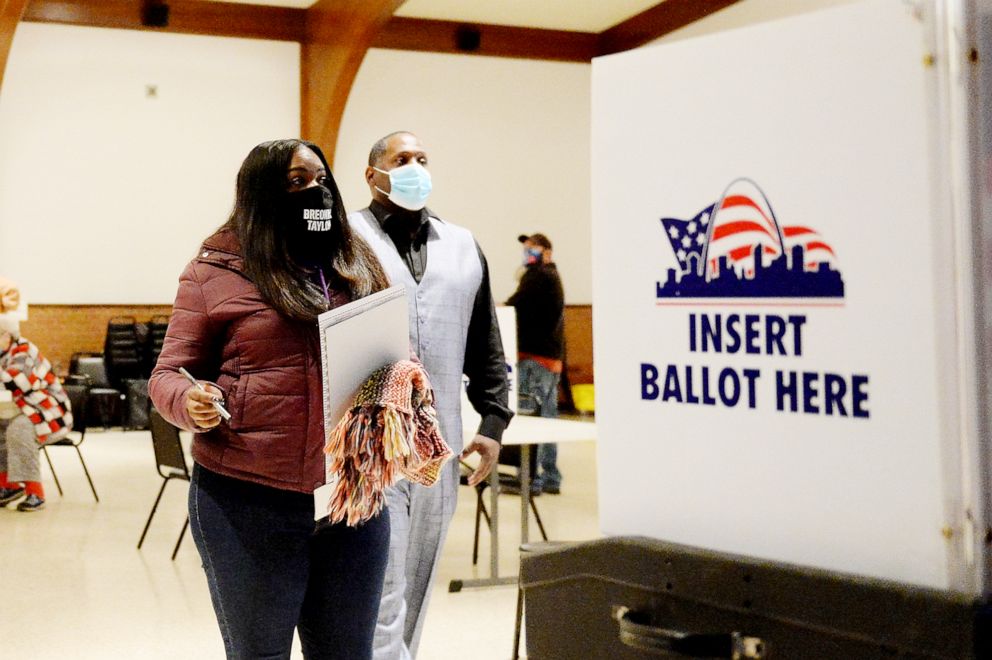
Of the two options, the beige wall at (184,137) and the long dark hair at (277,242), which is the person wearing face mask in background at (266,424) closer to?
the long dark hair at (277,242)

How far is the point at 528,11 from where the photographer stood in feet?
43.9

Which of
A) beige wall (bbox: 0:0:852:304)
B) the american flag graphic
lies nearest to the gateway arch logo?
the american flag graphic

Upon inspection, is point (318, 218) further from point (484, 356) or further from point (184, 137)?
point (184, 137)

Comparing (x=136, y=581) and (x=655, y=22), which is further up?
(x=655, y=22)

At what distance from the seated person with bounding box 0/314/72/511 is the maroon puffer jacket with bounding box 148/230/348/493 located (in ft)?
17.1

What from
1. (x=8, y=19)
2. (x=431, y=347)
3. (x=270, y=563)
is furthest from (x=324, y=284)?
(x=8, y=19)

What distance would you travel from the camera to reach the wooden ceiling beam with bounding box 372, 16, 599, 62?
1352cm

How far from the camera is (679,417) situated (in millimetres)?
1081

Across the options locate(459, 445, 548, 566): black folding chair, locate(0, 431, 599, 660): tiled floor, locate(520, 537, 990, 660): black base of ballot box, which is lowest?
locate(0, 431, 599, 660): tiled floor

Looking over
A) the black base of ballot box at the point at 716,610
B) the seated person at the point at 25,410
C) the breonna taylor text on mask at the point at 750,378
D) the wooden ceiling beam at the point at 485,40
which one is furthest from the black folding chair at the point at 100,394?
the breonna taylor text on mask at the point at 750,378

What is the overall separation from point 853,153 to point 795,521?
1.06 ft

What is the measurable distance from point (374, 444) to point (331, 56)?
10.9 metres

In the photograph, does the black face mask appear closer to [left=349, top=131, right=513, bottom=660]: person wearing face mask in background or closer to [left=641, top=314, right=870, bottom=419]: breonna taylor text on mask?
[left=349, top=131, right=513, bottom=660]: person wearing face mask in background

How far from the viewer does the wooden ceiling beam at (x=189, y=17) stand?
12.2 metres
